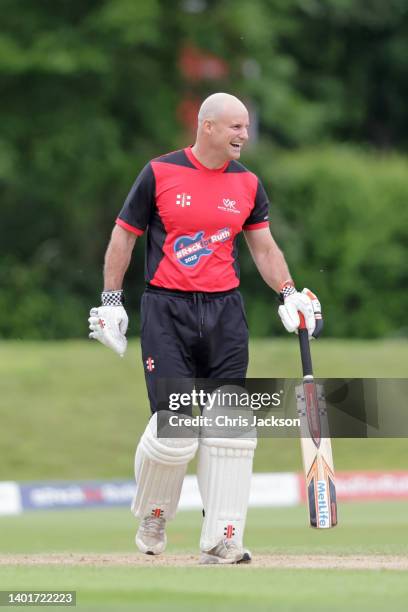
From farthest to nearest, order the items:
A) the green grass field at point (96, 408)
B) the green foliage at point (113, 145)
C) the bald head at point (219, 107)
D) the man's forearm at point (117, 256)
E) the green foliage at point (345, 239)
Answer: the green foliage at point (345, 239) < the green foliage at point (113, 145) < the green grass field at point (96, 408) < the man's forearm at point (117, 256) < the bald head at point (219, 107)

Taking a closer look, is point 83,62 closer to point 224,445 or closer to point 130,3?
point 130,3

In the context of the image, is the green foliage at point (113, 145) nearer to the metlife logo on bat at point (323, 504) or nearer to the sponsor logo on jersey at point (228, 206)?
the sponsor logo on jersey at point (228, 206)

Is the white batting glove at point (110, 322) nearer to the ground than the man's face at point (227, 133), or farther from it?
nearer to the ground

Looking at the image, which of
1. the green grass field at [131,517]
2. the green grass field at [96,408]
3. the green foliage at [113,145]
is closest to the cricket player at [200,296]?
the green grass field at [131,517]

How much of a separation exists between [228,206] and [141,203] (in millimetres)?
417

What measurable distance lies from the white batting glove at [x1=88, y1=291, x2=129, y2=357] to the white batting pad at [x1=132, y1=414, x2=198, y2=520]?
441 millimetres

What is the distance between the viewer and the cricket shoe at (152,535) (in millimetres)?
7625

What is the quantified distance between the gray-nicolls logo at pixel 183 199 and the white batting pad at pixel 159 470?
1.02 meters

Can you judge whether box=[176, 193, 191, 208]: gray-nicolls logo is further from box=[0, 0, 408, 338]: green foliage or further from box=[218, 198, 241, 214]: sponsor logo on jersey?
box=[0, 0, 408, 338]: green foliage

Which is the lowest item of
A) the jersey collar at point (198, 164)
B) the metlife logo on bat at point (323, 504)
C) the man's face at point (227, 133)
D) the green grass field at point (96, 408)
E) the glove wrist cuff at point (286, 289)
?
the green grass field at point (96, 408)

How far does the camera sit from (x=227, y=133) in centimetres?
735

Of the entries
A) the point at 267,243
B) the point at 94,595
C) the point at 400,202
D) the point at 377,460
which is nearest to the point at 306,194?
the point at 400,202

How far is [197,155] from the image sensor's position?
7469 millimetres

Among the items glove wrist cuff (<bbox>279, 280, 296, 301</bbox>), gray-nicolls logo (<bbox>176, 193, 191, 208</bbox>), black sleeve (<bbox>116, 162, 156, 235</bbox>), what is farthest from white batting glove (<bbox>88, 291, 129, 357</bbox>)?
glove wrist cuff (<bbox>279, 280, 296, 301</bbox>)
